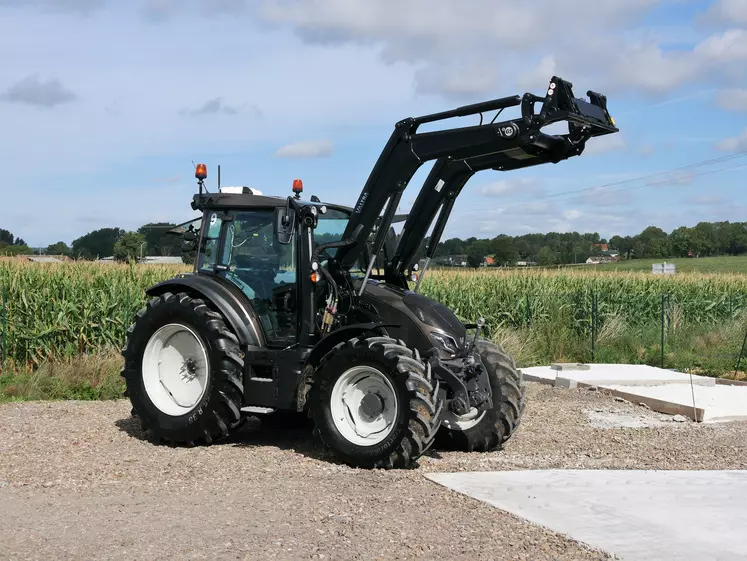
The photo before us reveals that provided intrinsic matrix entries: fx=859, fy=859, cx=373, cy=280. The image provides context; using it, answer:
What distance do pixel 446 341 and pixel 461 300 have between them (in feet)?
36.7

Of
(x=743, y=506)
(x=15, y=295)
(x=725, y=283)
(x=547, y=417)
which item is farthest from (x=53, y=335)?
(x=725, y=283)

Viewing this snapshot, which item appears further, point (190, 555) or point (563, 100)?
point (563, 100)

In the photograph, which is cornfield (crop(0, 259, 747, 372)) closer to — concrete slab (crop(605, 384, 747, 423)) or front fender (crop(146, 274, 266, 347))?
concrete slab (crop(605, 384, 747, 423))

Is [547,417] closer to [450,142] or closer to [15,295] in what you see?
[450,142]

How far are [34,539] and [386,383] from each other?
3.32 m

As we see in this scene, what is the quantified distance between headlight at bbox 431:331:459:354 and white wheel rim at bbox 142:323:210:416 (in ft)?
8.32

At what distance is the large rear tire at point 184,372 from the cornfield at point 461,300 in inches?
236

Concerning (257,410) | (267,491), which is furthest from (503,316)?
(267,491)

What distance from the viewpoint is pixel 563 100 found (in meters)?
7.23

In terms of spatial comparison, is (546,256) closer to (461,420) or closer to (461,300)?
(461,300)

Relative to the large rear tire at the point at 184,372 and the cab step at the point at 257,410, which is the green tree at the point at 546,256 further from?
the cab step at the point at 257,410

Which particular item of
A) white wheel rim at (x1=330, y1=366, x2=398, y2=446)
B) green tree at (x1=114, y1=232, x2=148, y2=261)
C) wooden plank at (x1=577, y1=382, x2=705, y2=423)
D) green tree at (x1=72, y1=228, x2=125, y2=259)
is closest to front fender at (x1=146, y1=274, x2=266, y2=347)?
white wheel rim at (x1=330, y1=366, x2=398, y2=446)

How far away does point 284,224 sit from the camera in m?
8.30

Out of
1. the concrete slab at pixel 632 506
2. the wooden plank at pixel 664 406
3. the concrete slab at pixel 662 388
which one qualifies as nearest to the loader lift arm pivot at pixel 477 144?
the concrete slab at pixel 632 506
